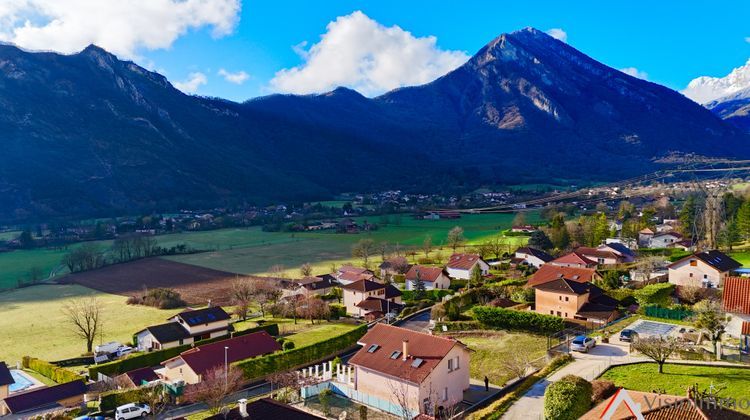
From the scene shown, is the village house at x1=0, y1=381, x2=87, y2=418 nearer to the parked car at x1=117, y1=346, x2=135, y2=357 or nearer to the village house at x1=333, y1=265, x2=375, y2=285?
the parked car at x1=117, y1=346, x2=135, y2=357

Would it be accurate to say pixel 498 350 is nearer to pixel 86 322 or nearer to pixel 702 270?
pixel 702 270

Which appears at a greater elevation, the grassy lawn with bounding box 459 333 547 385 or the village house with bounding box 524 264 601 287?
the village house with bounding box 524 264 601 287

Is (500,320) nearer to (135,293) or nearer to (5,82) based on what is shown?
(135,293)

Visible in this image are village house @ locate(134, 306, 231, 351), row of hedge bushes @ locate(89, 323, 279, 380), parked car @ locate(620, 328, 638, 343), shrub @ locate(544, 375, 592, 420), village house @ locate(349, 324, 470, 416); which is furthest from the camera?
village house @ locate(134, 306, 231, 351)

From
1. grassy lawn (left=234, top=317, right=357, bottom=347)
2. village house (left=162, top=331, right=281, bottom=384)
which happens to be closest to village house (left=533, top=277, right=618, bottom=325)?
grassy lawn (left=234, top=317, right=357, bottom=347)

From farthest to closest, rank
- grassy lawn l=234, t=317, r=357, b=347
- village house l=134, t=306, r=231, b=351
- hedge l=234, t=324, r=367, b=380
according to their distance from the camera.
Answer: village house l=134, t=306, r=231, b=351
grassy lawn l=234, t=317, r=357, b=347
hedge l=234, t=324, r=367, b=380

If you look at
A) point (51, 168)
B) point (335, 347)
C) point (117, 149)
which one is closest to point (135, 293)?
point (335, 347)

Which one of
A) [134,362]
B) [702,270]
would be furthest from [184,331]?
[702,270]
